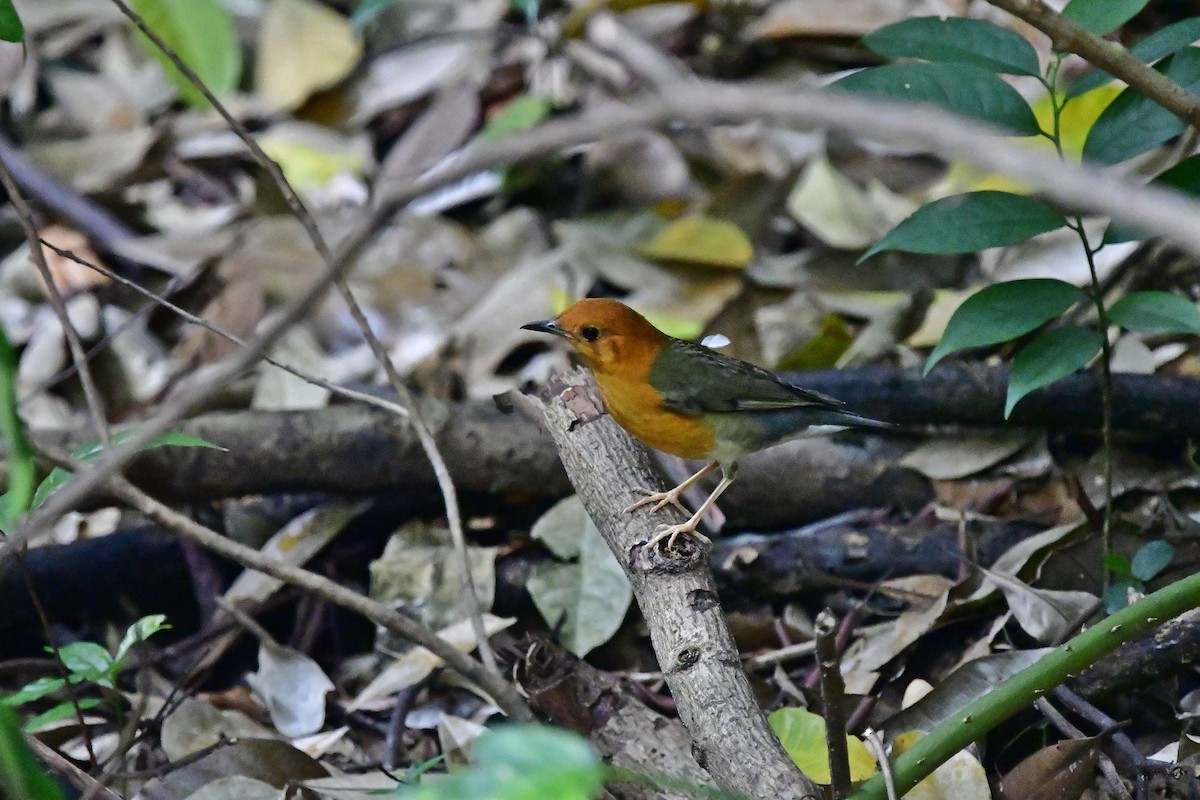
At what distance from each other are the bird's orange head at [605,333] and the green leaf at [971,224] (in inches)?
47.2

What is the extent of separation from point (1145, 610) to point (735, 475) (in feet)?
6.14

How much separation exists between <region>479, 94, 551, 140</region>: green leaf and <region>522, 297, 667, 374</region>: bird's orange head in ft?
8.54

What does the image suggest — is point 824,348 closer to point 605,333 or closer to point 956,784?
point 605,333

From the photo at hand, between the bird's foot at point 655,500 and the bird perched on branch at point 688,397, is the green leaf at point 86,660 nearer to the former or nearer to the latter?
the bird's foot at point 655,500

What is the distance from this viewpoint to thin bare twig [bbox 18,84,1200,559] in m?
1.06

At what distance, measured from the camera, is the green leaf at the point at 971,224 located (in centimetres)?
300

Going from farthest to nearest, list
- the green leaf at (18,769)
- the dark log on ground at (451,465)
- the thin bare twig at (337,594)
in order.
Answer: the dark log on ground at (451,465) < the thin bare twig at (337,594) < the green leaf at (18,769)

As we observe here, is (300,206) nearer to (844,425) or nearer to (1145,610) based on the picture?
(844,425)

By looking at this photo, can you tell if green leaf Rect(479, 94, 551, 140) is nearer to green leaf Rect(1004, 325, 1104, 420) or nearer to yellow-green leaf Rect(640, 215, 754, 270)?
yellow-green leaf Rect(640, 215, 754, 270)

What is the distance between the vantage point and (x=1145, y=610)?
251cm

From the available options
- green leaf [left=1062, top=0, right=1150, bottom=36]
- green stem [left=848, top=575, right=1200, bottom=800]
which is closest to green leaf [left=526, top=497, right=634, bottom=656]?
green stem [left=848, top=575, right=1200, bottom=800]

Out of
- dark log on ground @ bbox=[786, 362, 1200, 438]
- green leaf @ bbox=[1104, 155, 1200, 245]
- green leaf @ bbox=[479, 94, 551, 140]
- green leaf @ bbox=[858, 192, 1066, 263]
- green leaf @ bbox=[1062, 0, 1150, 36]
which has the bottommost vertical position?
dark log on ground @ bbox=[786, 362, 1200, 438]

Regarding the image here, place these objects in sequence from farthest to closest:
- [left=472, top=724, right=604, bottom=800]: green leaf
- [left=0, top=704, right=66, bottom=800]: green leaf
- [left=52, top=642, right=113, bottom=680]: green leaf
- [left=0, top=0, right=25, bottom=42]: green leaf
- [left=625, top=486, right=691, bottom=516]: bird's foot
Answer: [left=625, top=486, right=691, bottom=516]: bird's foot → [left=52, top=642, right=113, bottom=680]: green leaf → [left=0, top=0, right=25, bottom=42]: green leaf → [left=0, top=704, right=66, bottom=800]: green leaf → [left=472, top=724, right=604, bottom=800]: green leaf

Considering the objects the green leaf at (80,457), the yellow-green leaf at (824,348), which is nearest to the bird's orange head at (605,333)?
the yellow-green leaf at (824,348)
